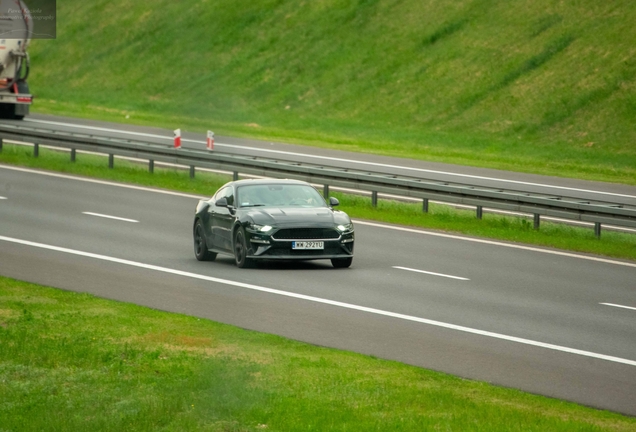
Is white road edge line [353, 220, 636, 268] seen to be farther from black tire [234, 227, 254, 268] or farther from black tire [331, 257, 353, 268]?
black tire [234, 227, 254, 268]

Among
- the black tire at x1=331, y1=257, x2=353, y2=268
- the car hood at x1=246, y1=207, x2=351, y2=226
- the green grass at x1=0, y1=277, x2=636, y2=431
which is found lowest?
the green grass at x1=0, y1=277, x2=636, y2=431

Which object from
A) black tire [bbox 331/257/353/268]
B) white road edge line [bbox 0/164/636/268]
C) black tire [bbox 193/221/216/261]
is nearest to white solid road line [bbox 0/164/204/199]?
white road edge line [bbox 0/164/636/268]

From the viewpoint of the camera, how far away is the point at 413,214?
2539 centimetres

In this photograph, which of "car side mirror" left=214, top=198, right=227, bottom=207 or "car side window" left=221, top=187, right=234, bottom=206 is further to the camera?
"car side window" left=221, top=187, right=234, bottom=206

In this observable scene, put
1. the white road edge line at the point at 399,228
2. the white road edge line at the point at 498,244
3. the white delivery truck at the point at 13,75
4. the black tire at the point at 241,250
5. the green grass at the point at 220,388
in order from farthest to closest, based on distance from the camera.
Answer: the white delivery truck at the point at 13,75 < the white road edge line at the point at 399,228 < the white road edge line at the point at 498,244 < the black tire at the point at 241,250 < the green grass at the point at 220,388

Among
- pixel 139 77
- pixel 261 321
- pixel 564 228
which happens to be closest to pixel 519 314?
pixel 261 321

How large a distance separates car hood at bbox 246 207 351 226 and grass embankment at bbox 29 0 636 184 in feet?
39.8

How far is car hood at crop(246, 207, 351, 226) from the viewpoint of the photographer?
17500 millimetres

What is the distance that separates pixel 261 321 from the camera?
13.1m

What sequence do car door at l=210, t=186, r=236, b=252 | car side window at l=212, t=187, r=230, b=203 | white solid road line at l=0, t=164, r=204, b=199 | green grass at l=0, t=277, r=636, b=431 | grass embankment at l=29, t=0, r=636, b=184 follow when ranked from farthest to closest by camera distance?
grass embankment at l=29, t=0, r=636, b=184, white solid road line at l=0, t=164, r=204, b=199, car side window at l=212, t=187, r=230, b=203, car door at l=210, t=186, r=236, b=252, green grass at l=0, t=277, r=636, b=431

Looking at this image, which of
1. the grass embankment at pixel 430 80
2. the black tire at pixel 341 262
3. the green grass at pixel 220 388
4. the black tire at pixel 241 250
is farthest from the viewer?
the grass embankment at pixel 430 80

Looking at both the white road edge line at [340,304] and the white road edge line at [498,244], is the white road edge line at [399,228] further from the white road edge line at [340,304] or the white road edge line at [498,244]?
the white road edge line at [340,304]

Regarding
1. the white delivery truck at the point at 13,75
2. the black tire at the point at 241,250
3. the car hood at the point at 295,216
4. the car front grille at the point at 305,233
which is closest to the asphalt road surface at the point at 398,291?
the black tire at the point at 241,250

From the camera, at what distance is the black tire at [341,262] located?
18000 mm
